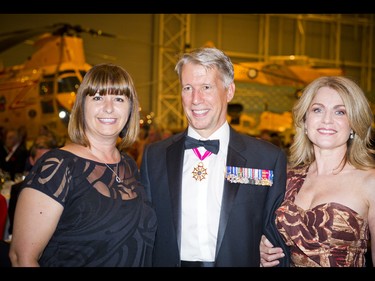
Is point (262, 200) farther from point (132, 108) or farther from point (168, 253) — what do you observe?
point (132, 108)

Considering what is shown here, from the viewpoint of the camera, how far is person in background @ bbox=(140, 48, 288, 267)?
2.24 m

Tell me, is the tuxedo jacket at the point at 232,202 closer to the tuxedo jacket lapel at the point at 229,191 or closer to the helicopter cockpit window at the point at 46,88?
the tuxedo jacket lapel at the point at 229,191

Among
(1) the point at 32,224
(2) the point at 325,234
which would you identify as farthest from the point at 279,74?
(1) the point at 32,224

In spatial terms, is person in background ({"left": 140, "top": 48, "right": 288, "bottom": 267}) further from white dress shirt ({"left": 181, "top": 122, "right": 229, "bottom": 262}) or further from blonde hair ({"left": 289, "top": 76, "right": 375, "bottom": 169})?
blonde hair ({"left": 289, "top": 76, "right": 375, "bottom": 169})

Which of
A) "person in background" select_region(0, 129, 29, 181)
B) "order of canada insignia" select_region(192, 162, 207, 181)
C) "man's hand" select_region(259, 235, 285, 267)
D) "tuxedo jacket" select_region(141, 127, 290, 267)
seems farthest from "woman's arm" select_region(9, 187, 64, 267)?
"person in background" select_region(0, 129, 29, 181)

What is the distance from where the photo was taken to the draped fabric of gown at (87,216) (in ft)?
6.19

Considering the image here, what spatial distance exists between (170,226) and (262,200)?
1.59 ft

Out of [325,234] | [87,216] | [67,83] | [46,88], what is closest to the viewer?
[87,216]

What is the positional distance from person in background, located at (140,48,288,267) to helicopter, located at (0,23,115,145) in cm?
753

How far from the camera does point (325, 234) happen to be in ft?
7.29

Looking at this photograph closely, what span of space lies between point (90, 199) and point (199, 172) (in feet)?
2.07

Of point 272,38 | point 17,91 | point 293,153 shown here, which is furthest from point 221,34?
point 293,153

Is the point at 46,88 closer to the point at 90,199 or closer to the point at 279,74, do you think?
the point at 279,74

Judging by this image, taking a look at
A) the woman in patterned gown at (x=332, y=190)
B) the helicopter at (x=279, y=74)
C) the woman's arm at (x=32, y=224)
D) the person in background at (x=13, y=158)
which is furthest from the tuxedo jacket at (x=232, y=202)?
the helicopter at (x=279, y=74)
